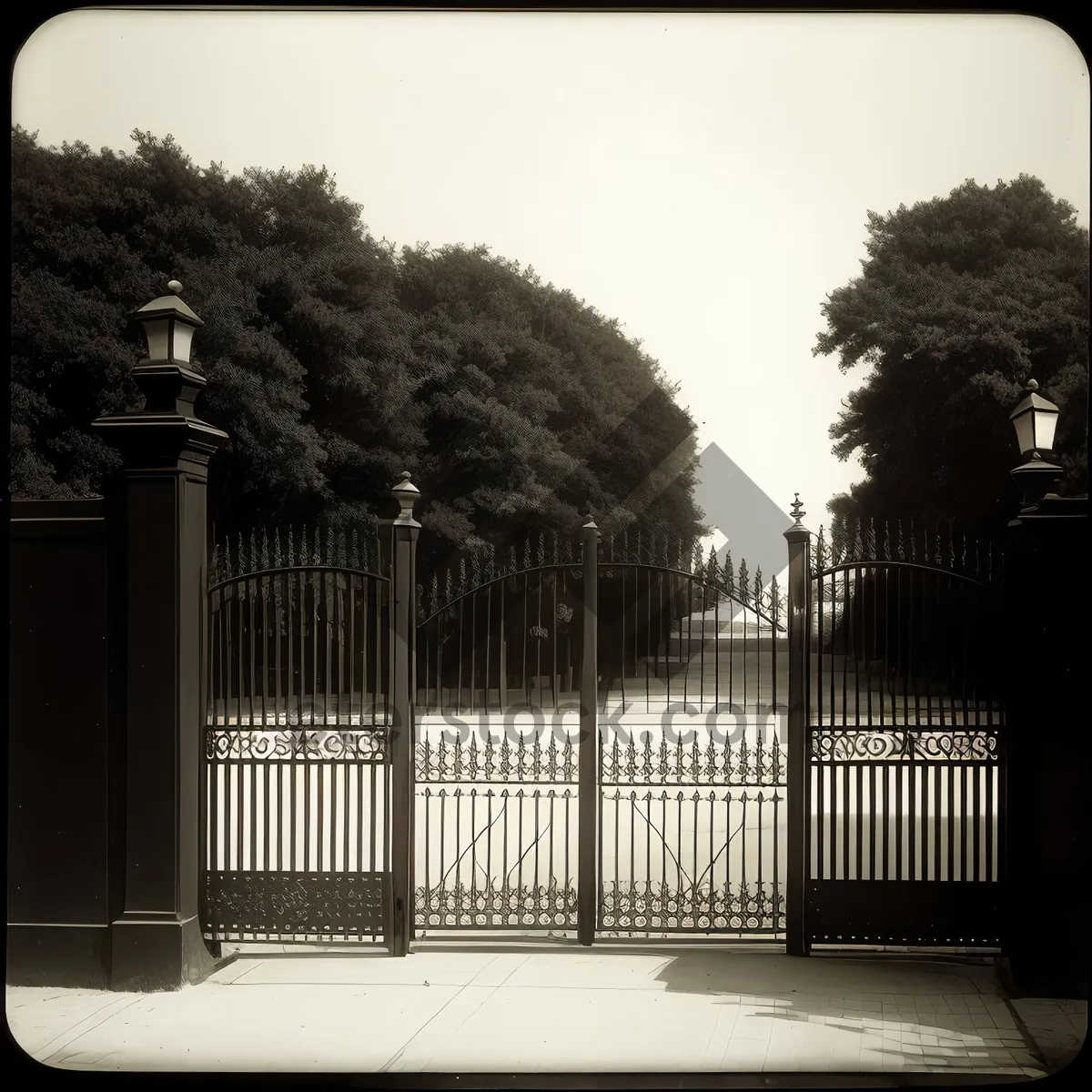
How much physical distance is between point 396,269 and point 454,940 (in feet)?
83.9

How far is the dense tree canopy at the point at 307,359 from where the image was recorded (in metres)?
23.8

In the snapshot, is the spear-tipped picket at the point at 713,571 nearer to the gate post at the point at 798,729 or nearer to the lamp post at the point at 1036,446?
the gate post at the point at 798,729

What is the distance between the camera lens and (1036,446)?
7543 millimetres

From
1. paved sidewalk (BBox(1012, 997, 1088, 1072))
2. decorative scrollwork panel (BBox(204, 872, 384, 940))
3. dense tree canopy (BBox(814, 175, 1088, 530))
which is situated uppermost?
dense tree canopy (BBox(814, 175, 1088, 530))

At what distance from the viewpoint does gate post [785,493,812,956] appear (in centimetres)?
717

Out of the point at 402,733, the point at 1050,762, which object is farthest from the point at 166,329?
the point at 1050,762

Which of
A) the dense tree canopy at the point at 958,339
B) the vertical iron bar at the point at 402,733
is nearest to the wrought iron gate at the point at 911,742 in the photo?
the vertical iron bar at the point at 402,733

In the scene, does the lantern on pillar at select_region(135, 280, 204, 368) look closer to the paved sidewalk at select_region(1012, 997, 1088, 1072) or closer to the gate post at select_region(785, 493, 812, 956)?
the gate post at select_region(785, 493, 812, 956)

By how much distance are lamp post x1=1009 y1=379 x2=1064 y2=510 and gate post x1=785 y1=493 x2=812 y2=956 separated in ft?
4.86

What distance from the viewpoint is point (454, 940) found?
295 inches

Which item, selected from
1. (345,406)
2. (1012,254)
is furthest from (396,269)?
(1012,254)

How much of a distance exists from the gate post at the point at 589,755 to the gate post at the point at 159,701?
2.40 metres

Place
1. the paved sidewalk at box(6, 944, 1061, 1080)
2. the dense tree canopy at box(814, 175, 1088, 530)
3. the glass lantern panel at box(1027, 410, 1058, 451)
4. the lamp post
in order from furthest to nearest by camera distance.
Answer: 1. the dense tree canopy at box(814, 175, 1088, 530)
2. the glass lantern panel at box(1027, 410, 1058, 451)
3. the lamp post
4. the paved sidewalk at box(6, 944, 1061, 1080)

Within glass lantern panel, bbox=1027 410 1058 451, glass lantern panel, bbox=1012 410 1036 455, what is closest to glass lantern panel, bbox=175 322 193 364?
glass lantern panel, bbox=1012 410 1036 455
